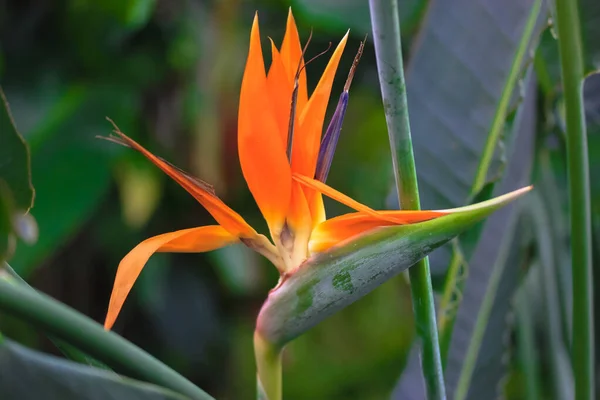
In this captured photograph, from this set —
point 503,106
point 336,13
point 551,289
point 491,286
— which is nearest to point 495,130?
point 503,106

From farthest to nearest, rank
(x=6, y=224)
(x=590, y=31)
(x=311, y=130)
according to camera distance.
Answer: (x=590, y=31), (x=311, y=130), (x=6, y=224)

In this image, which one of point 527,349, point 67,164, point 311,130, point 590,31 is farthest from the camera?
point 67,164

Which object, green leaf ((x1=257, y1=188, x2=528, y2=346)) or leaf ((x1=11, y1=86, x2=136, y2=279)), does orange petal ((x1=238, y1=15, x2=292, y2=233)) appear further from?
leaf ((x1=11, y1=86, x2=136, y2=279))

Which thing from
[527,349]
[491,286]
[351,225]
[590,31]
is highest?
[590,31]

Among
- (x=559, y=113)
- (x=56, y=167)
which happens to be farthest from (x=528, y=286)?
(x=56, y=167)

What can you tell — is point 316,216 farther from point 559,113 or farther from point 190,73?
point 190,73

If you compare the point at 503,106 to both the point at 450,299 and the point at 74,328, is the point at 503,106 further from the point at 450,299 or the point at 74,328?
the point at 74,328

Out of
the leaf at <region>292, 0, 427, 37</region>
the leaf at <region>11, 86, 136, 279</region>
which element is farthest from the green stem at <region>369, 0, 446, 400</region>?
the leaf at <region>11, 86, 136, 279</region>
